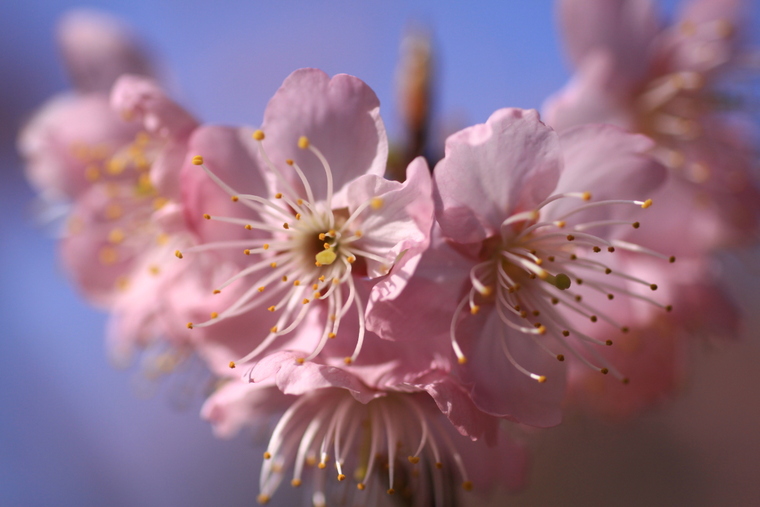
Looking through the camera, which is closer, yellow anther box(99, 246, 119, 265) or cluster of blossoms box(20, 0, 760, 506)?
cluster of blossoms box(20, 0, 760, 506)

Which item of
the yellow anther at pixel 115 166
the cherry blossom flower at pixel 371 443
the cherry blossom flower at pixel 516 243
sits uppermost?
the yellow anther at pixel 115 166

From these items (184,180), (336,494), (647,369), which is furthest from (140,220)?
Answer: (647,369)

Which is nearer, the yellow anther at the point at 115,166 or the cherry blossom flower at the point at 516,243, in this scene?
the cherry blossom flower at the point at 516,243

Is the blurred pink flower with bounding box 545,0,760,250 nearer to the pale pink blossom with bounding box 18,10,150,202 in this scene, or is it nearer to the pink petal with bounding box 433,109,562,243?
the pink petal with bounding box 433,109,562,243

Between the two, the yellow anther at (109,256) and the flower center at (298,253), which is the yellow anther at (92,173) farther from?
the flower center at (298,253)

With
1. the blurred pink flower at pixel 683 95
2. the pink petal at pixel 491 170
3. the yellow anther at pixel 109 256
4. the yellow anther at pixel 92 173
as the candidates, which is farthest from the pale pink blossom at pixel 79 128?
the blurred pink flower at pixel 683 95

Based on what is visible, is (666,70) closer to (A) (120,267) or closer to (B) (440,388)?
(B) (440,388)

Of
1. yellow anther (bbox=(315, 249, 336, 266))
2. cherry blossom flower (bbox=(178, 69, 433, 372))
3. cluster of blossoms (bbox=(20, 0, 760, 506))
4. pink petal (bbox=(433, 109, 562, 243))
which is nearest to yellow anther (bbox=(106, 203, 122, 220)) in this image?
cluster of blossoms (bbox=(20, 0, 760, 506))

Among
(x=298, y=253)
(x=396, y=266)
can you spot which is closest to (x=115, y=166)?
(x=298, y=253)

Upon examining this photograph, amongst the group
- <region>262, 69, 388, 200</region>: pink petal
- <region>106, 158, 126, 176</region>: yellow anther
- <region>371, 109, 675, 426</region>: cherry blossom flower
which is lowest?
<region>371, 109, 675, 426</region>: cherry blossom flower
